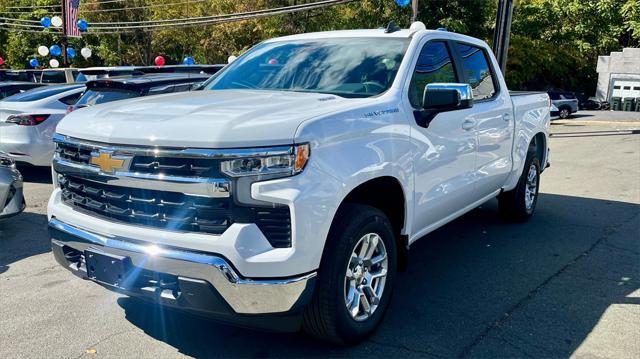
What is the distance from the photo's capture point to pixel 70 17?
24.6m

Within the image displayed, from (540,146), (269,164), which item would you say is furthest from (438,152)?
(540,146)

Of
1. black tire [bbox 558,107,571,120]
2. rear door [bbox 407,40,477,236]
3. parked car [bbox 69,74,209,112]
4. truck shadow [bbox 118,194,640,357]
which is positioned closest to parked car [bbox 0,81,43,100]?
parked car [bbox 69,74,209,112]

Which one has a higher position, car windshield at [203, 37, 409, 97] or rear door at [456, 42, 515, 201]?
car windshield at [203, 37, 409, 97]

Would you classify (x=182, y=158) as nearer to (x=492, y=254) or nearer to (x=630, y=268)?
(x=492, y=254)

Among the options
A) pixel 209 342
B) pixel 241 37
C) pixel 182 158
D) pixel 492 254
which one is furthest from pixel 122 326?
pixel 241 37

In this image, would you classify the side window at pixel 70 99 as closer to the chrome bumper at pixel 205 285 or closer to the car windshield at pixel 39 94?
the car windshield at pixel 39 94

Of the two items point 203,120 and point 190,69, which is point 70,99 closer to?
point 190,69

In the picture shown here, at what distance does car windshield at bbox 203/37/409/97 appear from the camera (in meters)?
4.05

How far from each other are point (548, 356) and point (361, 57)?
2.42 m

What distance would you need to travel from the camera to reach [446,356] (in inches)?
135

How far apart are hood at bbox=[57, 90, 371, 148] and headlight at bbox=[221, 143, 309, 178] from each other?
0.18 feet

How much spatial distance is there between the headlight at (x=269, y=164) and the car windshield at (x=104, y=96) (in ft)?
19.1

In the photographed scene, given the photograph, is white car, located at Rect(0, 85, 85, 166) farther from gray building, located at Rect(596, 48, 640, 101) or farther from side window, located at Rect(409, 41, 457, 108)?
gray building, located at Rect(596, 48, 640, 101)

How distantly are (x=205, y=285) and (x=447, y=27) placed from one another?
25.0 metres
